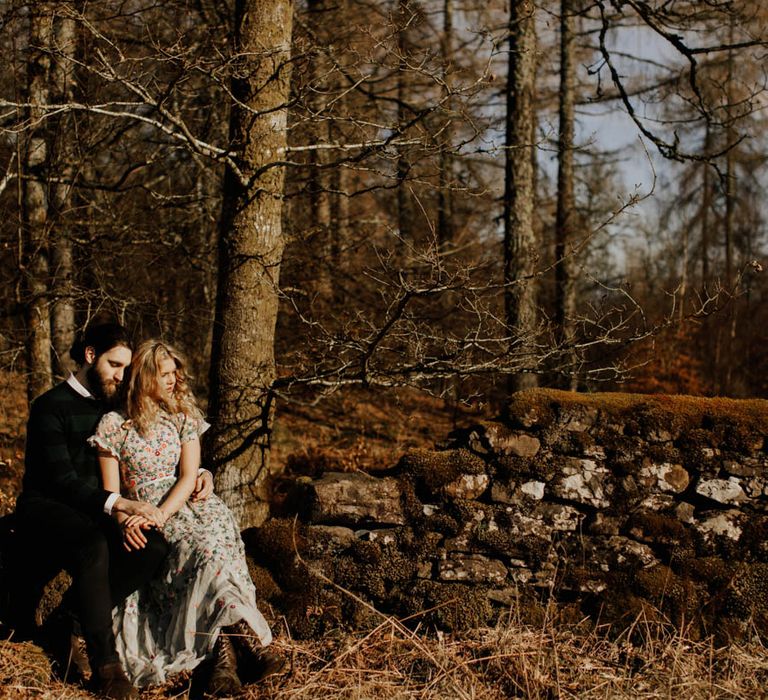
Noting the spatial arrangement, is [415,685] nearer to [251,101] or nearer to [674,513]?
[674,513]

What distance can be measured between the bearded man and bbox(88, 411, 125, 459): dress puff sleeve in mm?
102

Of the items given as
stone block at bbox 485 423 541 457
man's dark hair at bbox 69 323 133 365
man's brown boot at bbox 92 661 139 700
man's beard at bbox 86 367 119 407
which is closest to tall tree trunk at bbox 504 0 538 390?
stone block at bbox 485 423 541 457

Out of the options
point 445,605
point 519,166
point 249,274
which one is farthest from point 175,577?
point 519,166

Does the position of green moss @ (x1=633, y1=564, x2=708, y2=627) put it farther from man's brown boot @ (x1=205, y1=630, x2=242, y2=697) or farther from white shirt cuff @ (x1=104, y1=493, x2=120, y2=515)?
white shirt cuff @ (x1=104, y1=493, x2=120, y2=515)

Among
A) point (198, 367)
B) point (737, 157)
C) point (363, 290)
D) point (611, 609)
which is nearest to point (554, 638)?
point (611, 609)

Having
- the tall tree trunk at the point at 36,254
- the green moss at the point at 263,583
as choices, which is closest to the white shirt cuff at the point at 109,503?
the green moss at the point at 263,583

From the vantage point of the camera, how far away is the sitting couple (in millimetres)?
3684

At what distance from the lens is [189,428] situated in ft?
13.6

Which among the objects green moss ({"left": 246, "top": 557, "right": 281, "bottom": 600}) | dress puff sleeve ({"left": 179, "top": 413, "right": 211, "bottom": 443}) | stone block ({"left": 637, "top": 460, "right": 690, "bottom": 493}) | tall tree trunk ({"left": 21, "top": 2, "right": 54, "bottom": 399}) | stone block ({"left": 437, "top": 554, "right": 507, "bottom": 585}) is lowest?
green moss ({"left": 246, "top": 557, "right": 281, "bottom": 600})

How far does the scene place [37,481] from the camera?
3961 mm

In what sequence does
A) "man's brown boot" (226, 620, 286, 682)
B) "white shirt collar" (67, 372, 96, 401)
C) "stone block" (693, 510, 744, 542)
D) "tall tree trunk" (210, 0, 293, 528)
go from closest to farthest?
"man's brown boot" (226, 620, 286, 682), "white shirt collar" (67, 372, 96, 401), "stone block" (693, 510, 744, 542), "tall tree trunk" (210, 0, 293, 528)

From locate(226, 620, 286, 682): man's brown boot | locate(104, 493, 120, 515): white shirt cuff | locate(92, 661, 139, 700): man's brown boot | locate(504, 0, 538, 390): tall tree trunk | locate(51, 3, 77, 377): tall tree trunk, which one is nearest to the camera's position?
locate(92, 661, 139, 700): man's brown boot

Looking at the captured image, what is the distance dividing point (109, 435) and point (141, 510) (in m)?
0.46

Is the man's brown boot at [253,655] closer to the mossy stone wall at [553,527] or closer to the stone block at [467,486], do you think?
the mossy stone wall at [553,527]
